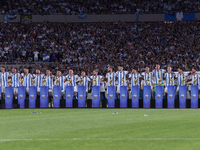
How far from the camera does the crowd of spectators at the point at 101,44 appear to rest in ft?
151

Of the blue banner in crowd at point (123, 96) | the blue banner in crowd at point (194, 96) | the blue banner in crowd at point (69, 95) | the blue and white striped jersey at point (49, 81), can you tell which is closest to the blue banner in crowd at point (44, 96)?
the blue banner in crowd at point (69, 95)

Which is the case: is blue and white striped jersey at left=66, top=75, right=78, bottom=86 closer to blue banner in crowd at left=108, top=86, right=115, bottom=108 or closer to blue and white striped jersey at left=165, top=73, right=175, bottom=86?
blue banner in crowd at left=108, top=86, right=115, bottom=108

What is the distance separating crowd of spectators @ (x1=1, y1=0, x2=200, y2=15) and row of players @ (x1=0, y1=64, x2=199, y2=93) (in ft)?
108

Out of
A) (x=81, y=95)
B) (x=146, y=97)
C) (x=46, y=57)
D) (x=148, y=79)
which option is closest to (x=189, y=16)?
(x=46, y=57)

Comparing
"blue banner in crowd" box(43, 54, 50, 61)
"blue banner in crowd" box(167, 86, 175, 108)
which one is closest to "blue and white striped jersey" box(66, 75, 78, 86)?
"blue banner in crowd" box(167, 86, 175, 108)

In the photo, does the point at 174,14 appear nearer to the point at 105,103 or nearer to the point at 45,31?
the point at 45,31

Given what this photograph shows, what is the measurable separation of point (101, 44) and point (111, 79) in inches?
1082

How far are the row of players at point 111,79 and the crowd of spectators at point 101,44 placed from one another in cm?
1779

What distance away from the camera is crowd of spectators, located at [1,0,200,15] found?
56938 millimetres

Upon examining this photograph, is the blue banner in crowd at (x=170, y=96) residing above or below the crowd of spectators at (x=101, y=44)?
below

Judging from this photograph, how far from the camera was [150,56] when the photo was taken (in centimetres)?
4756

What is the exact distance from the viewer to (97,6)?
190 feet
